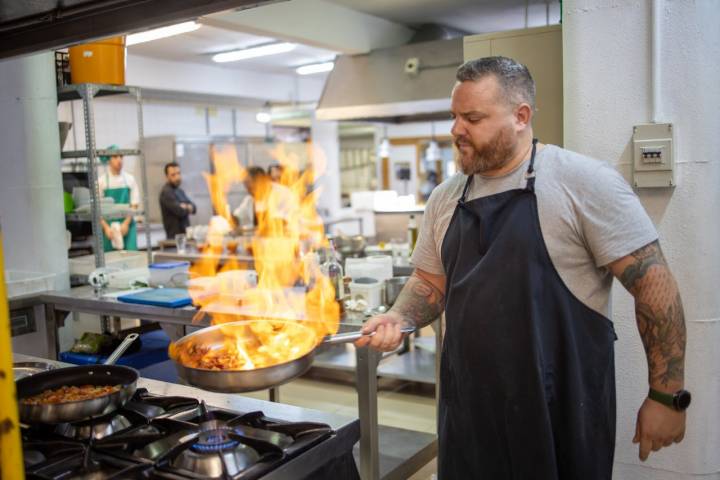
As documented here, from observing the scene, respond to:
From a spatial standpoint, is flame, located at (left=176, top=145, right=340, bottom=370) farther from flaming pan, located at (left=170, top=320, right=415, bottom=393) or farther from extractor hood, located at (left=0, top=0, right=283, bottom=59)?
extractor hood, located at (left=0, top=0, right=283, bottom=59)

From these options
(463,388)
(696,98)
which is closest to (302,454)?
(463,388)

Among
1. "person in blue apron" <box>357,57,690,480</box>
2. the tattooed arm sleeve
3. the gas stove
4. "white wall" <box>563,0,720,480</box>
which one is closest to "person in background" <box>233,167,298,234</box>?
"white wall" <box>563,0,720,480</box>

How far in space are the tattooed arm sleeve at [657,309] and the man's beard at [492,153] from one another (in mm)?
407

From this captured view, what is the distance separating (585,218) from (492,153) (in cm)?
30

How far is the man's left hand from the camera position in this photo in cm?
171

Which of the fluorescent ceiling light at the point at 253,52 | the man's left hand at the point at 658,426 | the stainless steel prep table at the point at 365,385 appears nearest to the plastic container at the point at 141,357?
the stainless steel prep table at the point at 365,385

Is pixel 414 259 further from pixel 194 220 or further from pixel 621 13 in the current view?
pixel 194 220

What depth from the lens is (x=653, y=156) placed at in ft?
7.46

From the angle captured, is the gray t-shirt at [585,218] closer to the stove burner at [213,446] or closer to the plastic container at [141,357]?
the stove burner at [213,446]

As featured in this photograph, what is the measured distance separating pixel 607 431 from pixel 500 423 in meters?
0.30

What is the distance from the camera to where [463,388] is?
1.82 metres

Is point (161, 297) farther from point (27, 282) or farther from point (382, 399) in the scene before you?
point (382, 399)

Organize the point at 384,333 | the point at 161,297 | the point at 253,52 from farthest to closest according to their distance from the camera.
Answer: the point at 253,52 < the point at 161,297 < the point at 384,333

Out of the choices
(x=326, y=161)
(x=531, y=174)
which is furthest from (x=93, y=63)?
(x=326, y=161)
